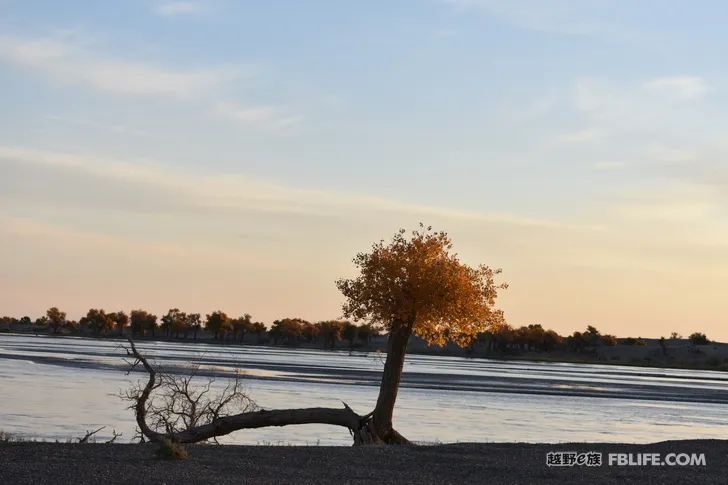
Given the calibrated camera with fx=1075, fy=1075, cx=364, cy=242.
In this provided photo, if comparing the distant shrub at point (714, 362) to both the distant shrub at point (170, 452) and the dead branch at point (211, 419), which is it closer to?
the dead branch at point (211, 419)

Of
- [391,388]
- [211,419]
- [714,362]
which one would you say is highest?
[714,362]

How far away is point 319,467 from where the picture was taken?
22.0 meters

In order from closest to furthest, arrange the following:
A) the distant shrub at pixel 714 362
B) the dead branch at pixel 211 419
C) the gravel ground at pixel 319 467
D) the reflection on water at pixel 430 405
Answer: the gravel ground at pixel 319 467 < the dead branch at pixel 211 419 < the reflection on water at pixel 430 405 < the distant shrub at pixel 714 362

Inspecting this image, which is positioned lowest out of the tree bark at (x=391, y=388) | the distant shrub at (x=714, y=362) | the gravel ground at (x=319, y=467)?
the gravel ground at (x=319, y=467)

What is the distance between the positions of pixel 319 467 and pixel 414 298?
9458 mm

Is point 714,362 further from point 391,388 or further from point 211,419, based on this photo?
point 211,419

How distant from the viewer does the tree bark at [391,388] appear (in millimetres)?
30516

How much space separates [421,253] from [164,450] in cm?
1097

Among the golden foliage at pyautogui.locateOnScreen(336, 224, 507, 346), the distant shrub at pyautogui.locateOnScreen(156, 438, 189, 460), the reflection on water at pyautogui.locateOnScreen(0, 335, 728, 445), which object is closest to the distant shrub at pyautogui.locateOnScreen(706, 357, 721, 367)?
the reflection on water at pyautogui.locateOnScreen(0, 335, 728, 445)

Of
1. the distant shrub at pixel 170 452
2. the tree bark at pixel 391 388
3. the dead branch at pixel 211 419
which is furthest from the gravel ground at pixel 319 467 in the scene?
the tree bark at pixel 391 388

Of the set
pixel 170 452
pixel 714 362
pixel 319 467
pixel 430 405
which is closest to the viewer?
pixel 319 467

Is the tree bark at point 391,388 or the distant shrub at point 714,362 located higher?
the distant shrub at point 714,362

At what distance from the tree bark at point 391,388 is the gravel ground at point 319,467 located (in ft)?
13.1

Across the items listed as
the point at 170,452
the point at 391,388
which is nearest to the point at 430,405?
the point at 391,388
